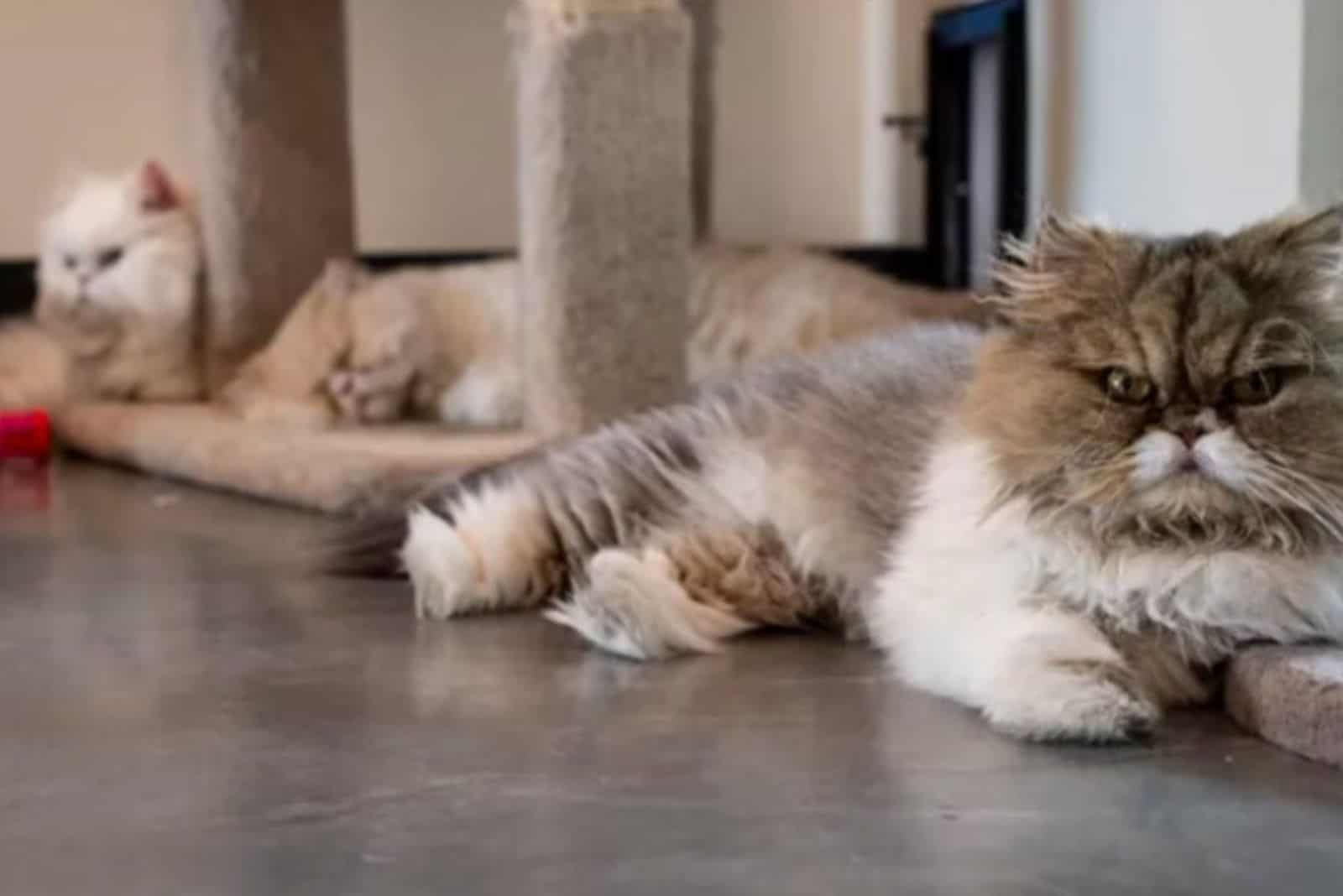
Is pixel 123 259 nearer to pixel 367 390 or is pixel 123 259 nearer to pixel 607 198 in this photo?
pixel 367 390

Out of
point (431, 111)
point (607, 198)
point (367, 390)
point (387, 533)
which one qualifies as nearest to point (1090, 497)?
point (387, 533)

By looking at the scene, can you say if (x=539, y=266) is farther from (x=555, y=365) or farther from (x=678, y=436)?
(x=678, y=436)

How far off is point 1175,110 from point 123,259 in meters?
1.89

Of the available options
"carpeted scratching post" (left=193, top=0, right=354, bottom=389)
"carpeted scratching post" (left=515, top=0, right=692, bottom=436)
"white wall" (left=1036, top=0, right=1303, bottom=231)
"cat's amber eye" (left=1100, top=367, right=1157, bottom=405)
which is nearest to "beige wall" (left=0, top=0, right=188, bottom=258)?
"carpeted scratching post" (left=193, top=0, right=354, bottom=389)

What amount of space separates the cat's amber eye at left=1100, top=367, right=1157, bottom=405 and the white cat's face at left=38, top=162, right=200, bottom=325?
2338mm

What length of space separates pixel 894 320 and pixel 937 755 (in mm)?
1705

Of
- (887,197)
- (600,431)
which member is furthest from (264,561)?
(887,197)

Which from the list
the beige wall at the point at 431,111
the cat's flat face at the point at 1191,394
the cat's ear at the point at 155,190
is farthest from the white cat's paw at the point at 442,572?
the beige wall at the point at 431,111

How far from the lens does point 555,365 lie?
2.66 metres

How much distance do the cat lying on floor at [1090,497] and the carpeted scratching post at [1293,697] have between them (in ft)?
0.10

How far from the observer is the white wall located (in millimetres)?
2262

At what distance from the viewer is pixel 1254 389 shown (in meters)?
1.50

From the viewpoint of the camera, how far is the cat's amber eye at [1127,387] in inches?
59.7

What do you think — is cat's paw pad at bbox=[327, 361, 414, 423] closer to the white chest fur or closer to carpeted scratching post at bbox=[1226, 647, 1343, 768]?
the white chest fur
